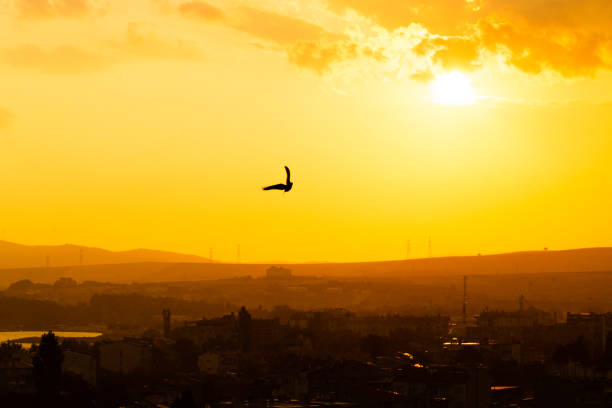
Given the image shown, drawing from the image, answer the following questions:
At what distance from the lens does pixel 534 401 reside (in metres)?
56.5

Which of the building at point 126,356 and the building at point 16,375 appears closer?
the building at point 16,375

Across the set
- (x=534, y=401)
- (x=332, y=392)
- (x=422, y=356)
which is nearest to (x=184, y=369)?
(x=422, y=356)

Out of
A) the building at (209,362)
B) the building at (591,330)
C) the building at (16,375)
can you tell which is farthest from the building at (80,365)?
the building at (591,330)

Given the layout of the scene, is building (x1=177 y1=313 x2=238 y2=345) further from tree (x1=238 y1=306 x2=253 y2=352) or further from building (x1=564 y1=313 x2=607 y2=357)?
building (x1=564 y1=313 x2=607 y2=357)

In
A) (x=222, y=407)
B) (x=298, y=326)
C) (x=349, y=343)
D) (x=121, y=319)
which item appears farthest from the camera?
(x=121, y=319)

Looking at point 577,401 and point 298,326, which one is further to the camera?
point 298,326

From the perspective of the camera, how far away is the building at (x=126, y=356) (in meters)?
77.8

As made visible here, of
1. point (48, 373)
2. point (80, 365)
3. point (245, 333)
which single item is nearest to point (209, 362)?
point (80, 365)

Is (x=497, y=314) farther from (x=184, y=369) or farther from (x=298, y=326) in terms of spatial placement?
(x=184, y=369)

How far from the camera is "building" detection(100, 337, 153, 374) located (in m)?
77.8

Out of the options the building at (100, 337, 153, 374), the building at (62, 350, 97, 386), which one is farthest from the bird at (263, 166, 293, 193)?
the building at (100, 337, 153, 374)

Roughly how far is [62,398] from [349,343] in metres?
38.7

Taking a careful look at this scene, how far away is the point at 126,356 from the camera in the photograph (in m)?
79.7

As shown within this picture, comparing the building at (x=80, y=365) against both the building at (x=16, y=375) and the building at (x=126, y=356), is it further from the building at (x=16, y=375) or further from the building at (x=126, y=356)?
the building at (x=16, y=375)
